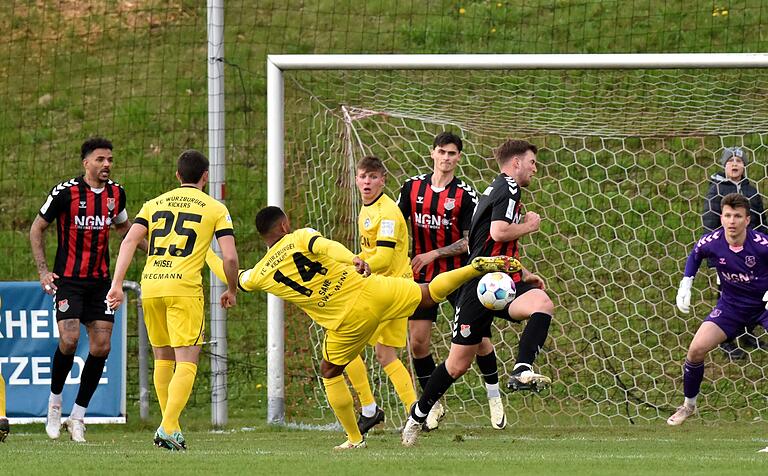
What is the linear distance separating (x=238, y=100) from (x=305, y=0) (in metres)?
2.57

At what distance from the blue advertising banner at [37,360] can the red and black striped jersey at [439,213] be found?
2.70m

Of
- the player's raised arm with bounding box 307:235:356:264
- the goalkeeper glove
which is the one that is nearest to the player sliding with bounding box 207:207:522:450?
the player's raised arm with bounding box 307:235:356:264

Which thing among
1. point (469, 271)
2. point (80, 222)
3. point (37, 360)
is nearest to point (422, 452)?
point (469, 271)

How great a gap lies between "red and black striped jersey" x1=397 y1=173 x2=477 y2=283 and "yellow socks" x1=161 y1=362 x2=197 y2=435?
2348 millimetres

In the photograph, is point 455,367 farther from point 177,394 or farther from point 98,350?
point 98,350

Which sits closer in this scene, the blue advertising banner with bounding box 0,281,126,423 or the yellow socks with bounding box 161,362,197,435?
the yellow socks with bounding box 161,362,197,435

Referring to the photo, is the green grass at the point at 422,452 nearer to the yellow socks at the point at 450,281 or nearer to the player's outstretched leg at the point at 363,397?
the player's outstretched leg at the point at 363,397

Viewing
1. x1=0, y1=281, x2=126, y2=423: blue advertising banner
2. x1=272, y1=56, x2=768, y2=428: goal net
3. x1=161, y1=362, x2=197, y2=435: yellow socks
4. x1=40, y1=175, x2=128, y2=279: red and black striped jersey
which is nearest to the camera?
x1=161, y1=362, x2=197, y2=435: yellow socks

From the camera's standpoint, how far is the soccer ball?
8.00 meters

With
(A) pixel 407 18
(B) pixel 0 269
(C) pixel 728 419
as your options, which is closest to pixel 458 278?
(C) pixel 728 419

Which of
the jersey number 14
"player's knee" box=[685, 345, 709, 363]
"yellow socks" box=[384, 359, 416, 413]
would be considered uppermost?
the jersey number 14

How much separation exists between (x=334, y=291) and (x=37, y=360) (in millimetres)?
3887

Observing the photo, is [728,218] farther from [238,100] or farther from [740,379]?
[238,100]

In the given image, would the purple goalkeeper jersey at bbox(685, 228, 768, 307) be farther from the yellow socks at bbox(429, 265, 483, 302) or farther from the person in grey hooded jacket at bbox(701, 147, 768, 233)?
the yellow socks at bbox(429, 265, 483, 302)
